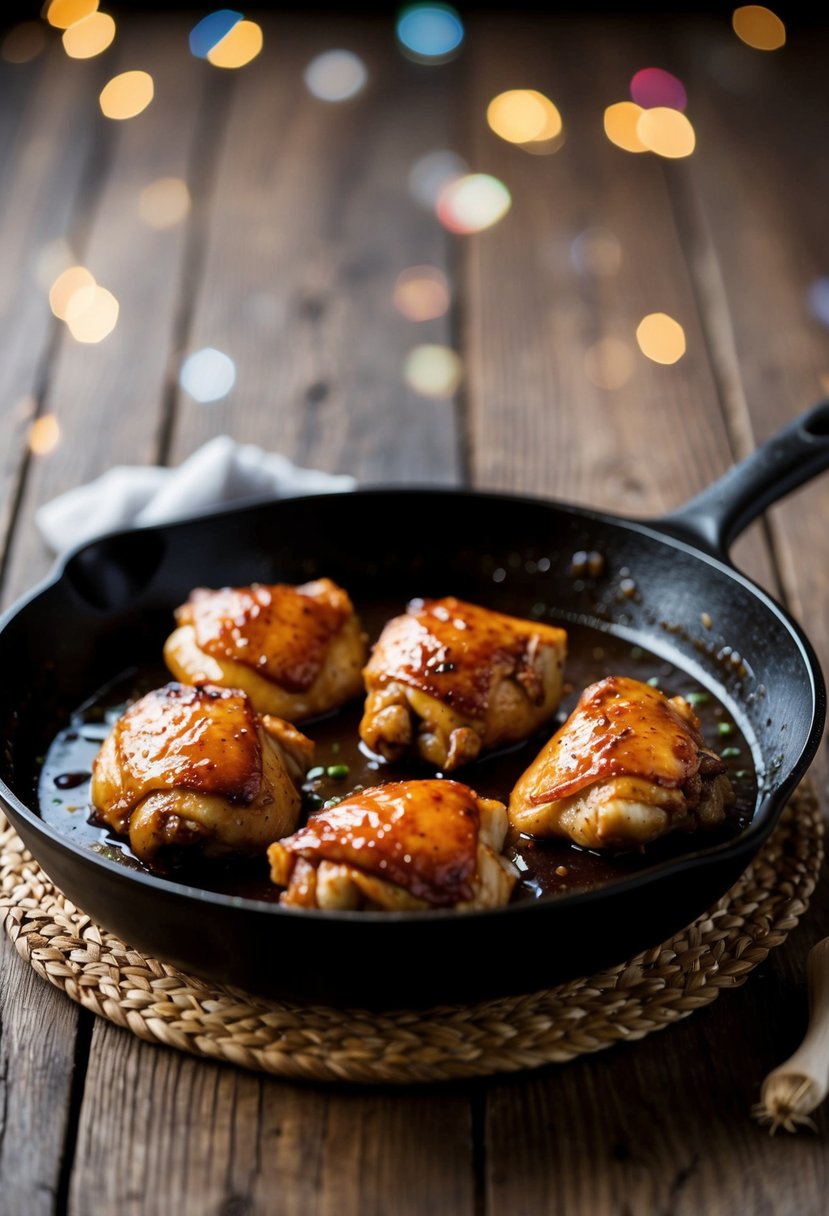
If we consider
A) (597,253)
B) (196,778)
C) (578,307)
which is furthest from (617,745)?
(597,253)

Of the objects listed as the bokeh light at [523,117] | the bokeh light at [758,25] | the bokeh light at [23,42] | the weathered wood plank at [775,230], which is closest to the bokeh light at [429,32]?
the bokeh light at [523,117]

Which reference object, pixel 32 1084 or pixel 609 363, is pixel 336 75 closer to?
pixel 609 363

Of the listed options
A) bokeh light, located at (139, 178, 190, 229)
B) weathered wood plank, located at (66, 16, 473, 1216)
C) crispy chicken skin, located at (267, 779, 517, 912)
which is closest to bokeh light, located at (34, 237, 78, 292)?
bokeh light, located at (139, 178, 190, 229)

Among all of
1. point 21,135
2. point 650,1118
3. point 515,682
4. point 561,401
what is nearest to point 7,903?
point 515,682

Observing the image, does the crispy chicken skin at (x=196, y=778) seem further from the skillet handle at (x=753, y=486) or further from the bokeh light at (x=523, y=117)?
the bokeh light at (x=523, y=117)

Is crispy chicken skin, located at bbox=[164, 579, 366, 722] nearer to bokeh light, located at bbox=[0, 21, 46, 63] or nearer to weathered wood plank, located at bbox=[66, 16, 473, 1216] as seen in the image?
weathered wood plank, located at bbox=[66, 16, 473, 1216]

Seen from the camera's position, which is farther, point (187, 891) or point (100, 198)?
point (100, 198)

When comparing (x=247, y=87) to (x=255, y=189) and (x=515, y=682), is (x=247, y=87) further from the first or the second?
(x=515, y=682)
